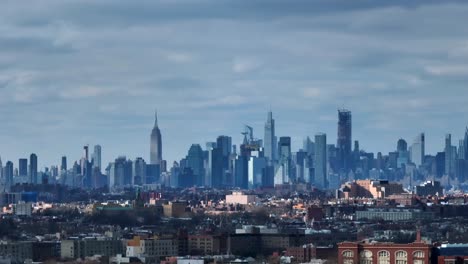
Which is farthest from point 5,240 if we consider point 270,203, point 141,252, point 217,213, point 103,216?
point 270,203

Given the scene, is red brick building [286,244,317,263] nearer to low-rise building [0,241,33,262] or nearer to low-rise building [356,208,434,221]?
low-rise building [0,241,33,262]

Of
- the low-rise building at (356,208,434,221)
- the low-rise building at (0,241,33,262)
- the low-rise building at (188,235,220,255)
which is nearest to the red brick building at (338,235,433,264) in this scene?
the low-rise building at (0,241,33,262)

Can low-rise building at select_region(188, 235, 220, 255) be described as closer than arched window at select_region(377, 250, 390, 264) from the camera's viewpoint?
No

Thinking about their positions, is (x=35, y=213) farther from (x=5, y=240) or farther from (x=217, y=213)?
(x=5, y=240)

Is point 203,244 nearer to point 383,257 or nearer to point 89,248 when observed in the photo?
point 89,248

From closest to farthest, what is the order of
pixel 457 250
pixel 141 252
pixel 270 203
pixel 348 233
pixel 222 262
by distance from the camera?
pixel 457 250 < pixel 222 262 < pixel 141 252 < pixel 348 233 < pixel 270 203

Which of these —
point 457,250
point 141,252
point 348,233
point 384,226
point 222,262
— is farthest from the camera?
point 384,226

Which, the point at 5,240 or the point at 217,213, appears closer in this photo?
the point at 5,240
